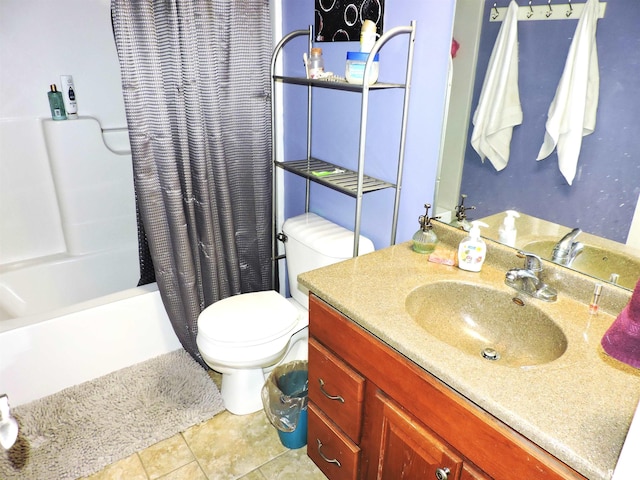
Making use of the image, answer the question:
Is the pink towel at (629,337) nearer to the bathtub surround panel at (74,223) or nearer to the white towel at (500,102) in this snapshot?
the white towel at (500,102)

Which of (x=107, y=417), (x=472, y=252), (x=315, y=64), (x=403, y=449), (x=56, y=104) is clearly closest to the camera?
(x=403, y=449)

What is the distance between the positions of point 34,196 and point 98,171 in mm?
343

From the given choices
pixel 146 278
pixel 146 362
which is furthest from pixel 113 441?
pixel 146 278

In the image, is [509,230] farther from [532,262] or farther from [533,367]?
[533,367]

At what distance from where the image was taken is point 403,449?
1094 millimetres

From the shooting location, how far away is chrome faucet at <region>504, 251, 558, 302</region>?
1.20 meters

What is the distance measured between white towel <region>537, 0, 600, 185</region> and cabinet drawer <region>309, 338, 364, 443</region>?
0.79 metres

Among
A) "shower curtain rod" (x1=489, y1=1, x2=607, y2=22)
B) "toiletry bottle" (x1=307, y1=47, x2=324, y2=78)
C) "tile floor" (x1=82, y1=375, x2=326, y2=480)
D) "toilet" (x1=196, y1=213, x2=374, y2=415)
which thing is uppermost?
"shower curtain rod" (x1=489, y1=1, x2=607, y2=22)

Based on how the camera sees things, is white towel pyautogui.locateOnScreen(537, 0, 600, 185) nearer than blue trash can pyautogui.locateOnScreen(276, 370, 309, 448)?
Yes

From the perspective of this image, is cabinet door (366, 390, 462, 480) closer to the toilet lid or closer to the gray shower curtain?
the toilet lid

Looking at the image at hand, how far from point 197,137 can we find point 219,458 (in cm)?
126

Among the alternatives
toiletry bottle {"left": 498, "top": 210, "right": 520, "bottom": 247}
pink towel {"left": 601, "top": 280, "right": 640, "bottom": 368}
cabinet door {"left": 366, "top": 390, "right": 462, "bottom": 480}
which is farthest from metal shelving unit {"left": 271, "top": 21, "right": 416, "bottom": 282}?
pink towel {"left": 601, "top": 280, "right": 640, "bottom": 368}

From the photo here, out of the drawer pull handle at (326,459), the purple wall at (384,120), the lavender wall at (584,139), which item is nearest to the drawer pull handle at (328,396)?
the drawer pull handle at (326,459)

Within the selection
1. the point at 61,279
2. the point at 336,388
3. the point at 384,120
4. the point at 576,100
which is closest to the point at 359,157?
the point at 384,120
